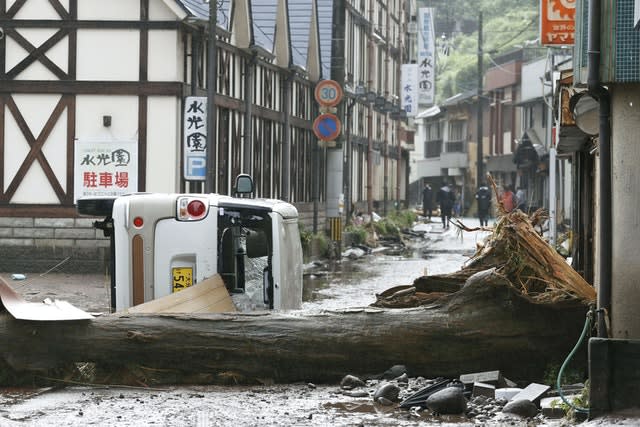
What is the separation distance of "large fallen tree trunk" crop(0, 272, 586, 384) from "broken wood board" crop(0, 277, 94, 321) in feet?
0.25

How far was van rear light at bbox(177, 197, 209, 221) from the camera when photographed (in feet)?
37.9

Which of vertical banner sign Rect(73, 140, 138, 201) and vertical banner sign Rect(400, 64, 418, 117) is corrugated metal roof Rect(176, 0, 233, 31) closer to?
vertical banner sign Rect(73, 140, 138, 201)

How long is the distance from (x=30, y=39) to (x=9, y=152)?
2.21 m

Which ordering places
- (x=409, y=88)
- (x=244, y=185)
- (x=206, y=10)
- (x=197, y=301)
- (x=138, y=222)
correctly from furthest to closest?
(x=409, y=88) → (x=206, y=10) → (x=244, y=185) → (x=138, y=222) → (x=197, y=301)

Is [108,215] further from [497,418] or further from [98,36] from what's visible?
[98,36]

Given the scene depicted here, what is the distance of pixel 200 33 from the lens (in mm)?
24281

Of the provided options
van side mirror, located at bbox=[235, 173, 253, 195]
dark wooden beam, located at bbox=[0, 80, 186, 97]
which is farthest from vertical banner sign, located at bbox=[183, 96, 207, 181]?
van side mirror, located at bbox=[235, 173, 253, 195]

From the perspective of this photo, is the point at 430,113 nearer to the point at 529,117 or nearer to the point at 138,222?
the point at 529,117

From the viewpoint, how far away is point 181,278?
38.2 ft

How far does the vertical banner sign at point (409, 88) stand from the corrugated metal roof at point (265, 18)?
982 inches

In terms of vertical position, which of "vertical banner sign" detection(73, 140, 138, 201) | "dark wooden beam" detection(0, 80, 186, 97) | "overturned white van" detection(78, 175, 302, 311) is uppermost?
"dark wooden beam" detection(0, 80, 186, 97)

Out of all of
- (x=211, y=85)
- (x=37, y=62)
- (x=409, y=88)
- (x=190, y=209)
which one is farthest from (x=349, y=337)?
(x=409, y=88)

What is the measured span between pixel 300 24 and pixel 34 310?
84.2 feet

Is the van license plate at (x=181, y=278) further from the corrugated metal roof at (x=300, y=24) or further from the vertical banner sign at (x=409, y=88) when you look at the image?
the vertical banner sign at (x=409, y=88)
